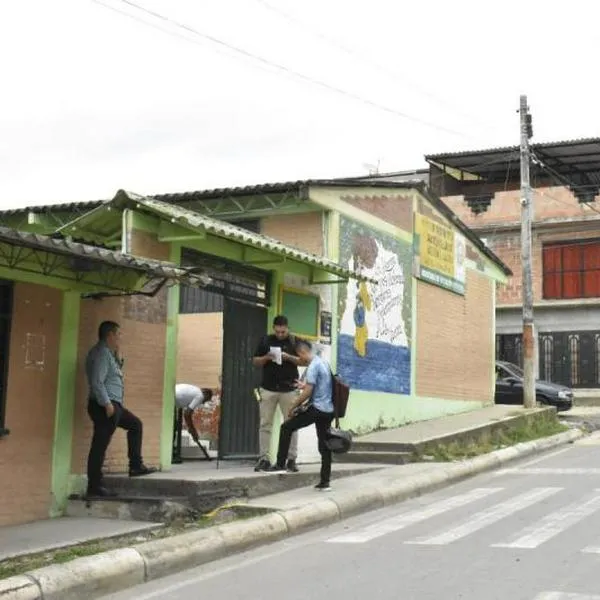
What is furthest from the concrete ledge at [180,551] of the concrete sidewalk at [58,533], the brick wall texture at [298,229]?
the brick wall texture at [298,229]

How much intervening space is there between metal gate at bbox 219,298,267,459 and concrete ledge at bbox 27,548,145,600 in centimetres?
437

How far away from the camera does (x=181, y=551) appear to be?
21.5 ft

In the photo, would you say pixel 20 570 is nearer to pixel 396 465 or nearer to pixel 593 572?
pixel 593 572

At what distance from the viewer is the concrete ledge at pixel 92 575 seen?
545 centimetres

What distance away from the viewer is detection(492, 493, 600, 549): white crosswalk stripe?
6.99 m

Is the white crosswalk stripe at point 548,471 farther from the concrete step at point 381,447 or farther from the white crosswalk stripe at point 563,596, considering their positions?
the white crosswalk stripe at point 563,596

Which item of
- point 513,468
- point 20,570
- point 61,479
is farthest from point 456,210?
point 20,570

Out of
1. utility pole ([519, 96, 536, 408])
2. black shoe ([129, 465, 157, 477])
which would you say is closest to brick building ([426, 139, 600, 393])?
utility pole ([519, 96, 536, 408])

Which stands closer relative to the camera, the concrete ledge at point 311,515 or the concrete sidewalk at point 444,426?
the concrete ledge at point 311,515

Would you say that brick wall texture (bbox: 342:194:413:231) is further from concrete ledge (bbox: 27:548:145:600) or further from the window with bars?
the window with bars

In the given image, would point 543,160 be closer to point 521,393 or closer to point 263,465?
point 521,393

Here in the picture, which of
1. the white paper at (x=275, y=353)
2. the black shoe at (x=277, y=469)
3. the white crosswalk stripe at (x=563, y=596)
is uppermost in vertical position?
the white paper at (x=275, y=353)

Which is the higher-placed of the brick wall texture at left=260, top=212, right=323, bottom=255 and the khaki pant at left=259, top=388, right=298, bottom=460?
the brick wall texture at left=260, top=212, right=323, bottom=255

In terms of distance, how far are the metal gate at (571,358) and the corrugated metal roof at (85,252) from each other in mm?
23135
